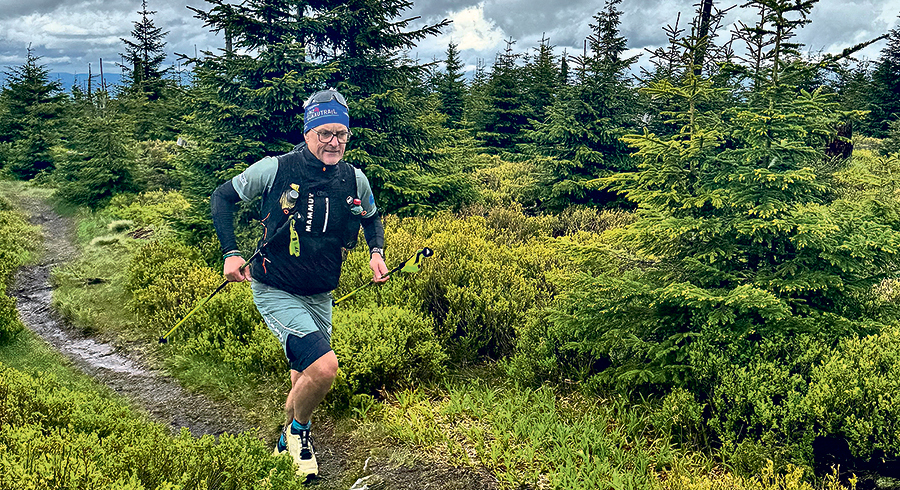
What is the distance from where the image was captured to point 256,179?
13.9ft

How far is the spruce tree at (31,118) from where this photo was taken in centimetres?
2178

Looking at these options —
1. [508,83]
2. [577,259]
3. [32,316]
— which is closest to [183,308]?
[32,316]

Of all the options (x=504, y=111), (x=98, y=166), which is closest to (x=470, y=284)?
(x=98, y=166)

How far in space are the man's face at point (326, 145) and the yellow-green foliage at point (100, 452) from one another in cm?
212

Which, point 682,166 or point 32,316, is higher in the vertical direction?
point 682,166

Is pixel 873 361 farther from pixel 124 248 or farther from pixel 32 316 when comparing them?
pixel 124 248

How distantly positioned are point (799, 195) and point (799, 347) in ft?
4.64

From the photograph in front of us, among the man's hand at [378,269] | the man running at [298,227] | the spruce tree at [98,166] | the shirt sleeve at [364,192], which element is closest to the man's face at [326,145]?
the man running at [298,227]

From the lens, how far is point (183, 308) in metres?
7.30

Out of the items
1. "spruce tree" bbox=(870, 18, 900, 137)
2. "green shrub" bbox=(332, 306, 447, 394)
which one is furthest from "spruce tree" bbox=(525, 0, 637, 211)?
"spruce tree" bbox=(870, 18, 900, 137)

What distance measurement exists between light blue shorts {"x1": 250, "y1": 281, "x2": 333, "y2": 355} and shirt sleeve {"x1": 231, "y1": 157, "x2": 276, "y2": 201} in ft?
2.36

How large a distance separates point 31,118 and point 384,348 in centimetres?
2350

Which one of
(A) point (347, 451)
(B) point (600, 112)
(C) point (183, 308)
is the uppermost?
(B) point (600, 112)

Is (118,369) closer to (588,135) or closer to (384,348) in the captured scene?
(384,348)
